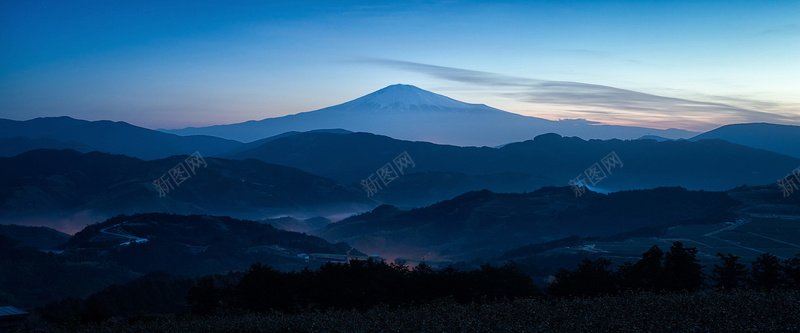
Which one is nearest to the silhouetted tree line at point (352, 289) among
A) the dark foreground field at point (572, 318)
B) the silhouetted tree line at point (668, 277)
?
the silhouetted tree line at point (668, 277)

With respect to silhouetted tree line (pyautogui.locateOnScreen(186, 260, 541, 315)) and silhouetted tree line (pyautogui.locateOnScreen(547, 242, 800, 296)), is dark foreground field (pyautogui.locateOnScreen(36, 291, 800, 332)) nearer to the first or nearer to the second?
silhouetted tree line (pyautogui.locateOnScreen(547, 242, 800, 296))

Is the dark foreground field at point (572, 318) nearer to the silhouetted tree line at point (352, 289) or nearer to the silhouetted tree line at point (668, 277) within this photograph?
the silhouetted tree line at point (668, 277)

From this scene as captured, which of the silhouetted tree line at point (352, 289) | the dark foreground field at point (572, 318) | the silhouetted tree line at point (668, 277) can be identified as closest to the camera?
the dark foreground field at point (572, 318)

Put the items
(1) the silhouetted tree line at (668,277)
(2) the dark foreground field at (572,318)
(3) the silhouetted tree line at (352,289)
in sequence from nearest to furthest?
(2) the dark foreground field at (572,318) → (1) the silhouetted tree line at (668,277) → (3) the silhouetted tree line at (352,289)

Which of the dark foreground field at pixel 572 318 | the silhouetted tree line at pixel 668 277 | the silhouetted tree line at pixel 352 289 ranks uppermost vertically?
the dark foreground field at pixel 572 318

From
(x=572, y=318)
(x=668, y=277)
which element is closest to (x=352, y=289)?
(x=668, y=277)

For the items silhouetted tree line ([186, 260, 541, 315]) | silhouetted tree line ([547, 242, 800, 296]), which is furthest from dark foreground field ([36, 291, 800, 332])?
silhouetted tree line ([186, 260, 541, 315])

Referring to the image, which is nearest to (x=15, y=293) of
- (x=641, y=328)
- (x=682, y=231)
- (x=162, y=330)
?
(x=162, y=330)
